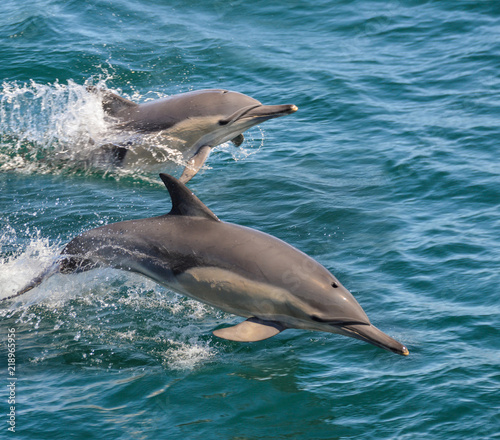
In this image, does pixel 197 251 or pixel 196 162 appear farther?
pixel 196 162

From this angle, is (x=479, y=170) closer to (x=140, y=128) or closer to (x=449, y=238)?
(x=449, y=238)

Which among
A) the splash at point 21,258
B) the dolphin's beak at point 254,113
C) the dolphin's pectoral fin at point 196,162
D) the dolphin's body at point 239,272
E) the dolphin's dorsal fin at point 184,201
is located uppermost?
the dolphin's beak at point 254,113

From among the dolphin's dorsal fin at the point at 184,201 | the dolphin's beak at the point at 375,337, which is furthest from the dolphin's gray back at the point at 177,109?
the dolphin's beak at the point at 375,337

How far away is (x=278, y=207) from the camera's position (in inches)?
471

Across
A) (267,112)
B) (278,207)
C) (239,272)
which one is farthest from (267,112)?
(239,272)

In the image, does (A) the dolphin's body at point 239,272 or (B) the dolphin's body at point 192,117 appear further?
Answer: (B) the dolphin's body at point 192,117

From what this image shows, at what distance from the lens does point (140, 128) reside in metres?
12.2

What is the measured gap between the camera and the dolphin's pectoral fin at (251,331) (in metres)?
7.54

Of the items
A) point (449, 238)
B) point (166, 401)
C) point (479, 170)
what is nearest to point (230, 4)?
point (479, 170)

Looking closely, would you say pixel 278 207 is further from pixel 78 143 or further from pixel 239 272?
pixel 239 272

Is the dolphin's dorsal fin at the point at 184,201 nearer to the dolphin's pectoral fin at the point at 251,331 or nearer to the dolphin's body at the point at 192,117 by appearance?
the dolphin's pectoral fin at the point at 251,331

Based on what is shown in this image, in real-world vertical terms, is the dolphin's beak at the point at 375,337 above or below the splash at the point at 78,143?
below

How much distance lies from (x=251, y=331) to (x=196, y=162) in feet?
16.0

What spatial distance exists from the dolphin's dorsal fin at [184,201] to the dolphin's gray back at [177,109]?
13.5 ft
